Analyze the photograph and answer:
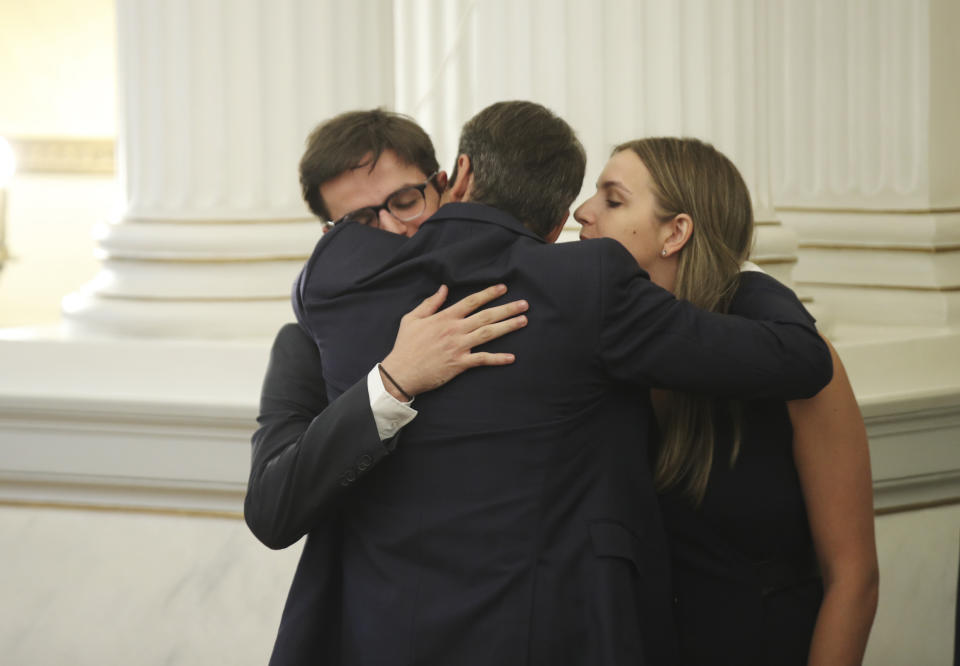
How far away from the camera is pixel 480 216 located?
1586mm

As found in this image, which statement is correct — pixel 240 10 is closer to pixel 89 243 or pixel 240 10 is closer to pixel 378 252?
pixel 378 252

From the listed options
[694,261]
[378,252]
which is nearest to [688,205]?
[694,261]

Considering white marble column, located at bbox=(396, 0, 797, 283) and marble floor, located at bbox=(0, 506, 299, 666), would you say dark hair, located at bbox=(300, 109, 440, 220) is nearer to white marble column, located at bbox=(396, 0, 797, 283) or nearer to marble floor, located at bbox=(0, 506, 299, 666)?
white marble column, located at bbox=(396, 0, 797, 283)

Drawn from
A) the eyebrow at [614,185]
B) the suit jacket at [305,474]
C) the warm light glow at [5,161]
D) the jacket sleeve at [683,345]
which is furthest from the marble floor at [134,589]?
the warm light glow at [5,161]

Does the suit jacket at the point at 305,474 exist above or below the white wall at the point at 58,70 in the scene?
below

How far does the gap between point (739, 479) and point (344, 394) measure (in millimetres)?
697

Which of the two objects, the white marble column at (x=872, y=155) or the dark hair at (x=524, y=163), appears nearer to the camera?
the dark hair at (x=524, y=163)

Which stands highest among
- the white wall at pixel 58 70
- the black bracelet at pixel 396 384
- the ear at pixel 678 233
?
the white wall at pixel 58 70

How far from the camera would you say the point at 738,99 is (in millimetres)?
2902

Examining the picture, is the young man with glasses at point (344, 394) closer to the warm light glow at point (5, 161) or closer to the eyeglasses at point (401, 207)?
the eyeglasses at point (401, 207)

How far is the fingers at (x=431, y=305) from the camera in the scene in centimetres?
156

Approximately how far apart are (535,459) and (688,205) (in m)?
0.58

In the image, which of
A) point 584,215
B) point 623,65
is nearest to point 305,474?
point 584,215

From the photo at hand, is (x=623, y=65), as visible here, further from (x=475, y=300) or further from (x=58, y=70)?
(x=58, y=70)
